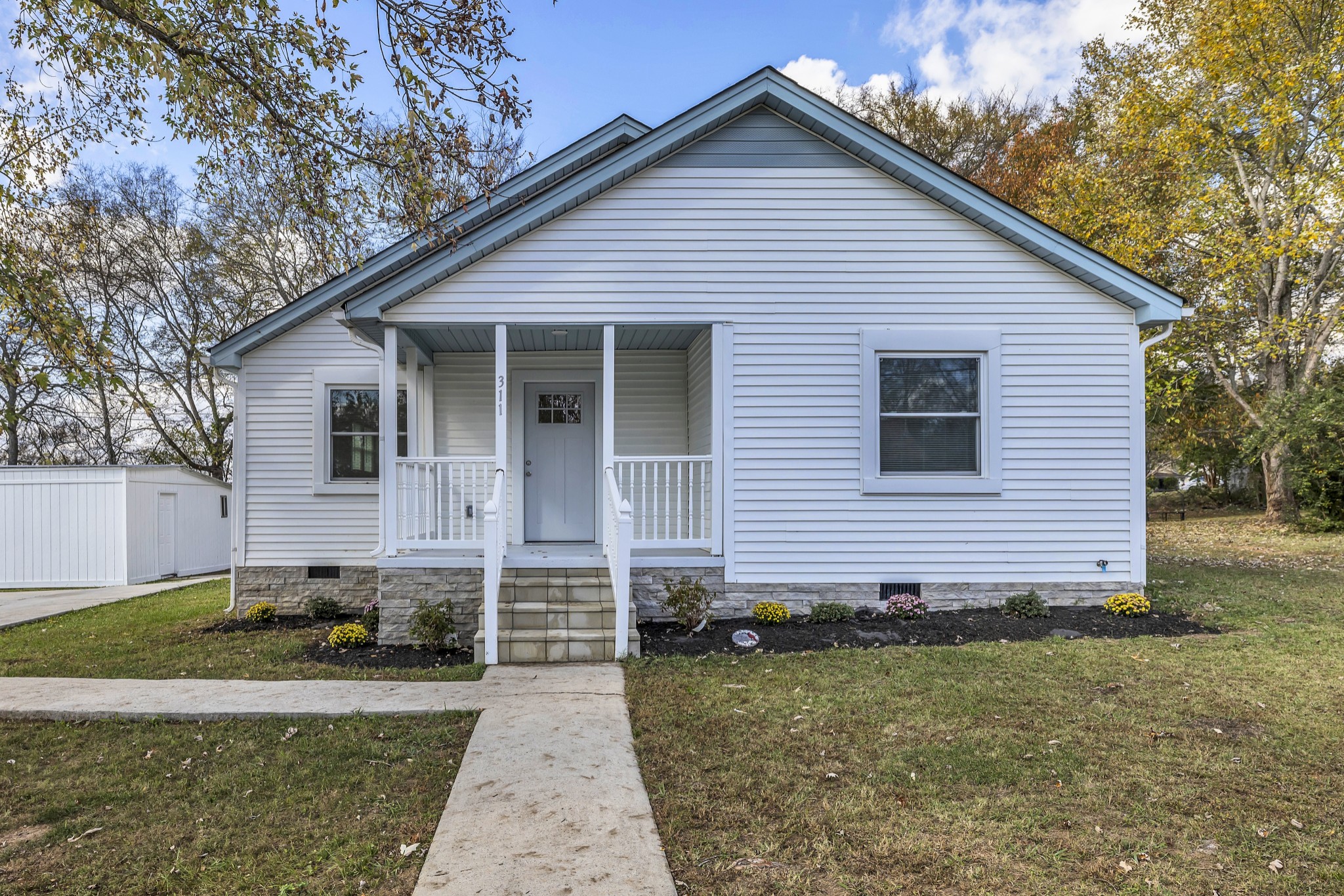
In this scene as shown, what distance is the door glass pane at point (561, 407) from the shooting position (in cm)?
924

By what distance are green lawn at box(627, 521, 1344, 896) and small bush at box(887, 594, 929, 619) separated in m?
1.09

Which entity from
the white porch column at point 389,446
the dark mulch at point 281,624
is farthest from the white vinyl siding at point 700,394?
the dark mulch at point 281,624

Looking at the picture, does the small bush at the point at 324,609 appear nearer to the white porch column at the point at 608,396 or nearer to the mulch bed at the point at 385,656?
the mulch bed at the point at 385,656

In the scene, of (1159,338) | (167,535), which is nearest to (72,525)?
(167,535)

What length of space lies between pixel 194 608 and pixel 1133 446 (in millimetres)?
11766

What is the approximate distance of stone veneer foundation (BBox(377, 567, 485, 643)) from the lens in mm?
→ 7016

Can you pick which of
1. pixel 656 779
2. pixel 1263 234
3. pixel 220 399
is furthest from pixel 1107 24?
pixel 220 399

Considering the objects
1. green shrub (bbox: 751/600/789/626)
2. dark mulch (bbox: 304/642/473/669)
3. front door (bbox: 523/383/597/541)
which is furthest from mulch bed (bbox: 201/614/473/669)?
green shrub (bbox: 751/600/789/626)

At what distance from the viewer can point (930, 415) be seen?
752cm

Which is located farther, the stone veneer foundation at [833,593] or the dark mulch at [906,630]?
the stone veneer foundation at [833,593]

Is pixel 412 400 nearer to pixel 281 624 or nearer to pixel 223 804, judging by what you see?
pixel 281 624

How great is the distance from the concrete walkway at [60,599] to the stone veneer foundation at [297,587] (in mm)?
2920

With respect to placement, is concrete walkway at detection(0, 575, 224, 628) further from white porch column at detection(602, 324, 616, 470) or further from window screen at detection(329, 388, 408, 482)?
white porch column at detection(602, 324, 616, 470)

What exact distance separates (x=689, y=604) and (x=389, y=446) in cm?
336
